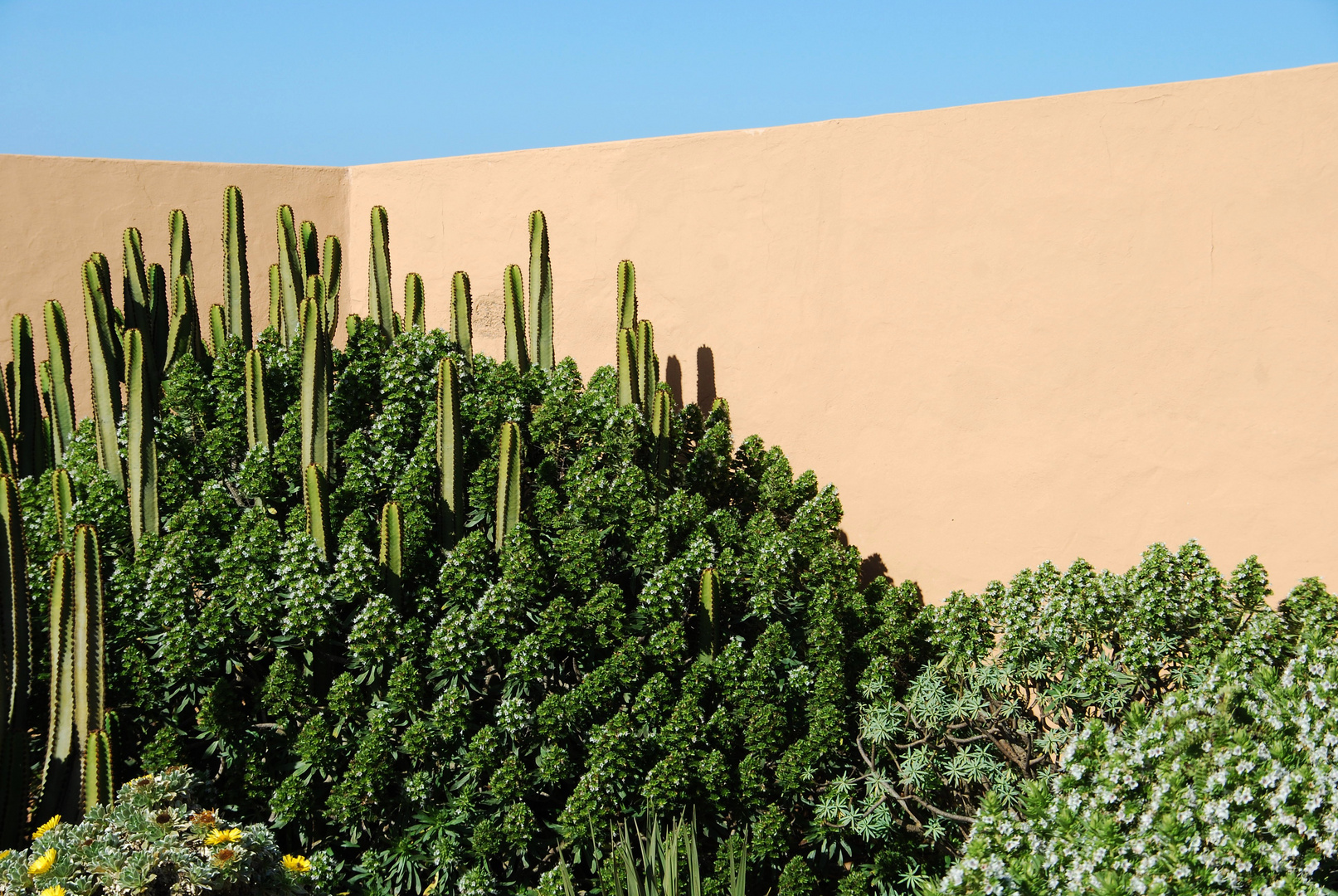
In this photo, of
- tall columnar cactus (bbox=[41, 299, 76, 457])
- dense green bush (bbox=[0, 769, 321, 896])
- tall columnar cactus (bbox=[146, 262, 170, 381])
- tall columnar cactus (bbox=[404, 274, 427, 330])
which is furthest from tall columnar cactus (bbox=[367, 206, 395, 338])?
dense green bush (bbox=[0, 769, 321, 896])

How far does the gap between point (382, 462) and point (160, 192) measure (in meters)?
4.29

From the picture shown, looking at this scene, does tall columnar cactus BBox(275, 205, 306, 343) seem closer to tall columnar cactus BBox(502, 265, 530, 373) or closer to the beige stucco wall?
tall columnar cactus BBox(502, 265, 530, 373)

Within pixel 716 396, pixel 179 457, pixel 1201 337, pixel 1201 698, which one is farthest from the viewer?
pixel 716 396

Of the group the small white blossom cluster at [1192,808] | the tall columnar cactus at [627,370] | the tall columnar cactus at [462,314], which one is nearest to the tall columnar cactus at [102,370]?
the tall columnar cactus at [462,314]

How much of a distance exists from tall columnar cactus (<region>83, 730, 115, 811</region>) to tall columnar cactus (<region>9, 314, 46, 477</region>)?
199cm

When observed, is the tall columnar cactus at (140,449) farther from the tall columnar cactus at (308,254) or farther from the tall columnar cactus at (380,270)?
the tall columnar cactus at (380,270)

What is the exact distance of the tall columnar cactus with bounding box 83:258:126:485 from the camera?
4.35 m

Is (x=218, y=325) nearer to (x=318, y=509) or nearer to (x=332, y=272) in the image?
(x=332, y=272)

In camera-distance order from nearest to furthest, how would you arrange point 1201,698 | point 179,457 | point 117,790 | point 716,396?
point 1201,698 → point 117,790 → point 179,457 → point 716,396

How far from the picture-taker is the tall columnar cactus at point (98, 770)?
344 cm

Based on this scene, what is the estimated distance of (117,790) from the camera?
3506 millimetres

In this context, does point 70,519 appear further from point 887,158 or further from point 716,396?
A: point 887,158

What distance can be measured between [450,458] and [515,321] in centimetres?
106

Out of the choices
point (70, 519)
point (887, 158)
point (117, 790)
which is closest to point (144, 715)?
point (117, 790)
